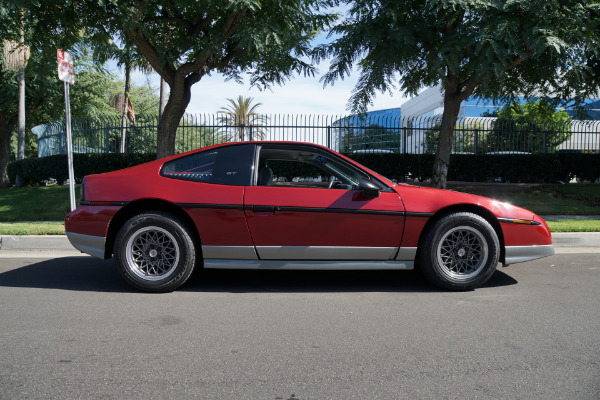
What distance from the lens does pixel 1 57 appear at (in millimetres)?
18656

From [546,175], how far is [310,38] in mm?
8716

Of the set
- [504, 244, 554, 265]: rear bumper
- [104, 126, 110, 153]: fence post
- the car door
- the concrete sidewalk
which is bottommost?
the concrete sidewalk

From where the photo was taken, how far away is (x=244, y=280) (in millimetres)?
5422

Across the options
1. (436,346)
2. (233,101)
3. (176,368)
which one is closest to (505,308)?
(436,346)

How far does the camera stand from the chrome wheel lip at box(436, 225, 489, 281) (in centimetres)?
476

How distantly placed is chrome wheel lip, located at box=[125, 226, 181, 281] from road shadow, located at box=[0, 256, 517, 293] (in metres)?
0.28

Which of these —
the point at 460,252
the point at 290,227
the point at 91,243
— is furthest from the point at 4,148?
the point at 460,252

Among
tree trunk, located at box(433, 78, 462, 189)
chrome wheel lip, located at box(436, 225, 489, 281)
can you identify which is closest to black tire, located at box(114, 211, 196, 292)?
chrome wheel lip, located at box(436, 225, 489, 281)

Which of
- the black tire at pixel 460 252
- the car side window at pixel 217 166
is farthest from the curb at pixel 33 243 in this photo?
the black tire at pixel 460 252

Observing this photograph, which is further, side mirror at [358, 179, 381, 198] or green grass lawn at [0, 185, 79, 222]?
green grass lawn at [0, 185, 79, 222]

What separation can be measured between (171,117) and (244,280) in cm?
713

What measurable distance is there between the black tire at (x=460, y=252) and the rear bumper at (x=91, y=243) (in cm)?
325

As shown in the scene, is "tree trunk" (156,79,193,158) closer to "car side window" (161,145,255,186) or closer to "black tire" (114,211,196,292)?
"car side window" (161,145,255,186)

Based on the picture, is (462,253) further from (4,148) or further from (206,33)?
(4,148)
